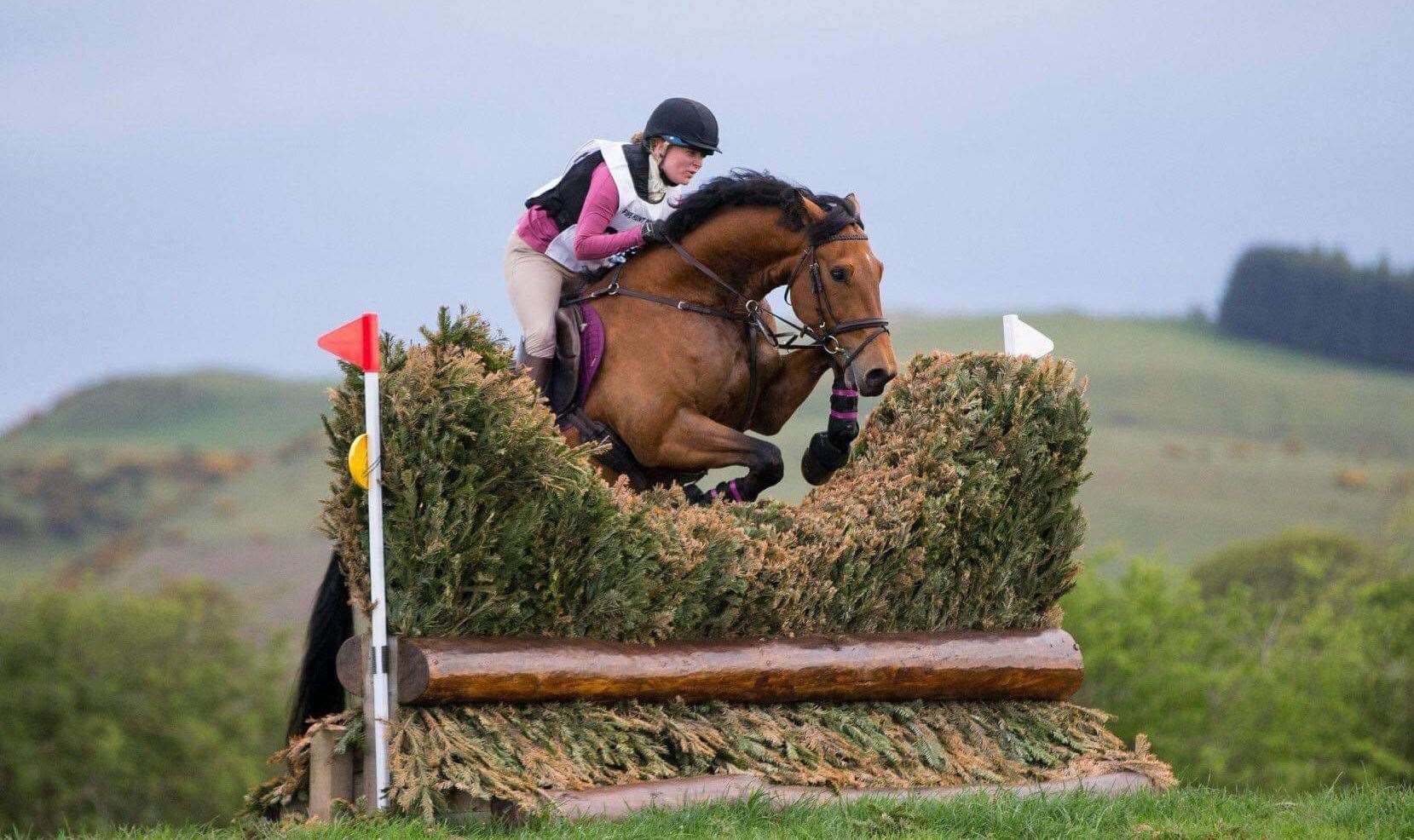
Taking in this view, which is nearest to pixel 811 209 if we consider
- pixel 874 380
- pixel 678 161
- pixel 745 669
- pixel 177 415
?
pixel 678 161

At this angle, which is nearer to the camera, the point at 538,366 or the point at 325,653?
the point at 325,653

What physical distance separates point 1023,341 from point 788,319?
3.61ft

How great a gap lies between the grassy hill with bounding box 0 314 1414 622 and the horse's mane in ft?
116

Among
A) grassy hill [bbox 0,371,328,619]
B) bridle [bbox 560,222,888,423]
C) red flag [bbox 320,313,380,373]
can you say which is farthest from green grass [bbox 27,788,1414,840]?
grassy hill [bbox 0,371,328,619]

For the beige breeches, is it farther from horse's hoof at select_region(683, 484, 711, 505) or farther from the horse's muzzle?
the horse's muzzle

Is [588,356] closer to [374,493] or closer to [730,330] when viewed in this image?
[730,330]

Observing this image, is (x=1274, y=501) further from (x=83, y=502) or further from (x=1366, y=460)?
(x=83, y=502)

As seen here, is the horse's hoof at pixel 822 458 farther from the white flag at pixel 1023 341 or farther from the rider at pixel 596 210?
the rider at pixel 596 210

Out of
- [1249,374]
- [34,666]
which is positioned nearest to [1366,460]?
[1249,374]

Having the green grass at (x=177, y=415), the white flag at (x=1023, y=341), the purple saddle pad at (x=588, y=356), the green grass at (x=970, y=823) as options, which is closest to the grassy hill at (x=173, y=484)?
the green grass at (x=177, y=415)

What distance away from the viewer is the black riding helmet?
6.15 meters

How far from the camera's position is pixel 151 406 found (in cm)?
5925

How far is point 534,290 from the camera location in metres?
6.41

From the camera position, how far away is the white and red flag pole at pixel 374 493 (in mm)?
4836
